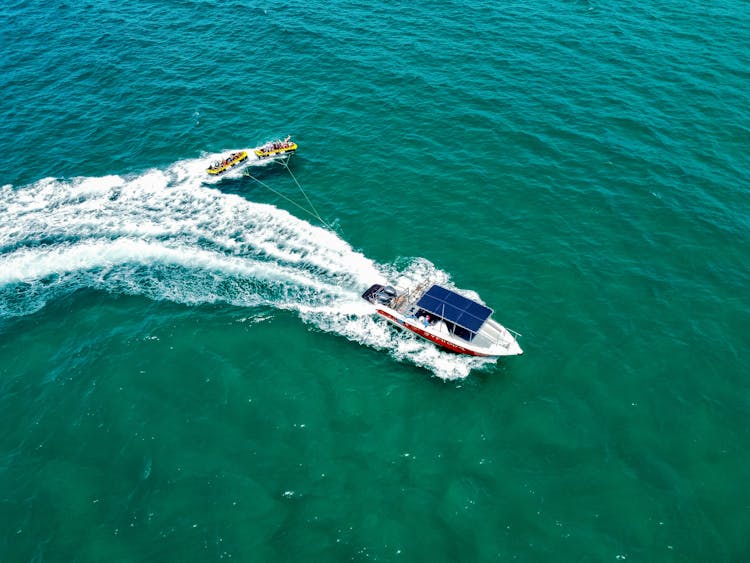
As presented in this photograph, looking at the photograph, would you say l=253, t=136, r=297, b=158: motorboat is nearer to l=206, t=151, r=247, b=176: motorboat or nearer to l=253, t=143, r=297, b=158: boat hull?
l=253, t=143, r=297, b=158: boat hull

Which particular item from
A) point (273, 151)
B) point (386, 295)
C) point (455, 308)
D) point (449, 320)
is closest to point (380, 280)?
point (386, 295)

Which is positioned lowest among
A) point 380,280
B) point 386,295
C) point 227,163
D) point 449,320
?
point 380,280

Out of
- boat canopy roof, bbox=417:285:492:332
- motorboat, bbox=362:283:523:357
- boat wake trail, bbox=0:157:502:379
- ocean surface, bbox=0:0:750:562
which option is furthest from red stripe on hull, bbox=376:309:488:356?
boat canopy roof, bbox=417:285:492:332

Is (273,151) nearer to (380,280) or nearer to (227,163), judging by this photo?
(227,163)

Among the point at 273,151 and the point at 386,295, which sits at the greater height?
the point at 273,151

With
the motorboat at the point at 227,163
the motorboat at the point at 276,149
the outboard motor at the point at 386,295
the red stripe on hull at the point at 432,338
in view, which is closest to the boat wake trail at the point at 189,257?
the red stripe on hull at the point at 432,338

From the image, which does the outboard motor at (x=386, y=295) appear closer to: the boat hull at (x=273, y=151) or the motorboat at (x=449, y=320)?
the motorboat at (x=449, y=320)
